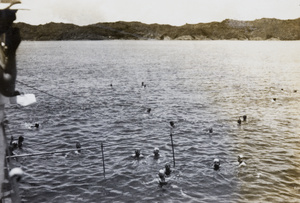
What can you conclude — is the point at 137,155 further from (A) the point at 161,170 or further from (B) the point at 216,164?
(B) the point at 216,164

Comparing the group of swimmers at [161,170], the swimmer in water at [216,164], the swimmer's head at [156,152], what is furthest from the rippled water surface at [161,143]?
the swimmer's head at [156,152]

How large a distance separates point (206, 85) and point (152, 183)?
44.2 metres

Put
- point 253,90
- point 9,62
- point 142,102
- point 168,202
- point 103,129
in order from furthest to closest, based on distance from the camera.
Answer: point 253,90, point 142,102, point 103,129, point 168,202, point 9,62

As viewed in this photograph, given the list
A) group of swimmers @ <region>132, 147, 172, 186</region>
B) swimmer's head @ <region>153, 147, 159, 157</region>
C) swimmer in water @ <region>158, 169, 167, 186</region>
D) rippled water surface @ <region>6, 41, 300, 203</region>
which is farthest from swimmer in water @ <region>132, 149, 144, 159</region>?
swimmer in water @ <region>158, 169, 167, 186</region>

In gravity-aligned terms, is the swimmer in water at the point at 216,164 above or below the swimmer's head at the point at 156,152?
below

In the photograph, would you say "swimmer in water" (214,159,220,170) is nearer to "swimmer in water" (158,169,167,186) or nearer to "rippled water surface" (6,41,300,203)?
"rippled water surface" (6,41,300,203)

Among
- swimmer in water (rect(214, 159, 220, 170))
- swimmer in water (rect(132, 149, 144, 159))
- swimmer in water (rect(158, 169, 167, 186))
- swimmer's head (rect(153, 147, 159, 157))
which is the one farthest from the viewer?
swimmer in water (rect(132, 149, 144, 159))

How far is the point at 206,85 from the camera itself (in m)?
62.2

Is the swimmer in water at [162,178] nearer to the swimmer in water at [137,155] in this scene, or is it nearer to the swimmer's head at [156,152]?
the swimmer's head at [156,152]

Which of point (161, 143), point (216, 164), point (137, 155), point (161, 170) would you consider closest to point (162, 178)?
point (161, 170)

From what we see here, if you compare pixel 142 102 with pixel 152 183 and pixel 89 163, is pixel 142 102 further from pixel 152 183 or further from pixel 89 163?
pixel 152 183

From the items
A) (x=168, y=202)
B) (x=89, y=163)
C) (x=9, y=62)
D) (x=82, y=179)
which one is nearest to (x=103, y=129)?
(x=89, y=163)

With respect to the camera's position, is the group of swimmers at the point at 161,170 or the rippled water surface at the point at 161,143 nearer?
the rippled water surface at the point at 161,143

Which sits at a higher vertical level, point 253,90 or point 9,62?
A: point 9,62
